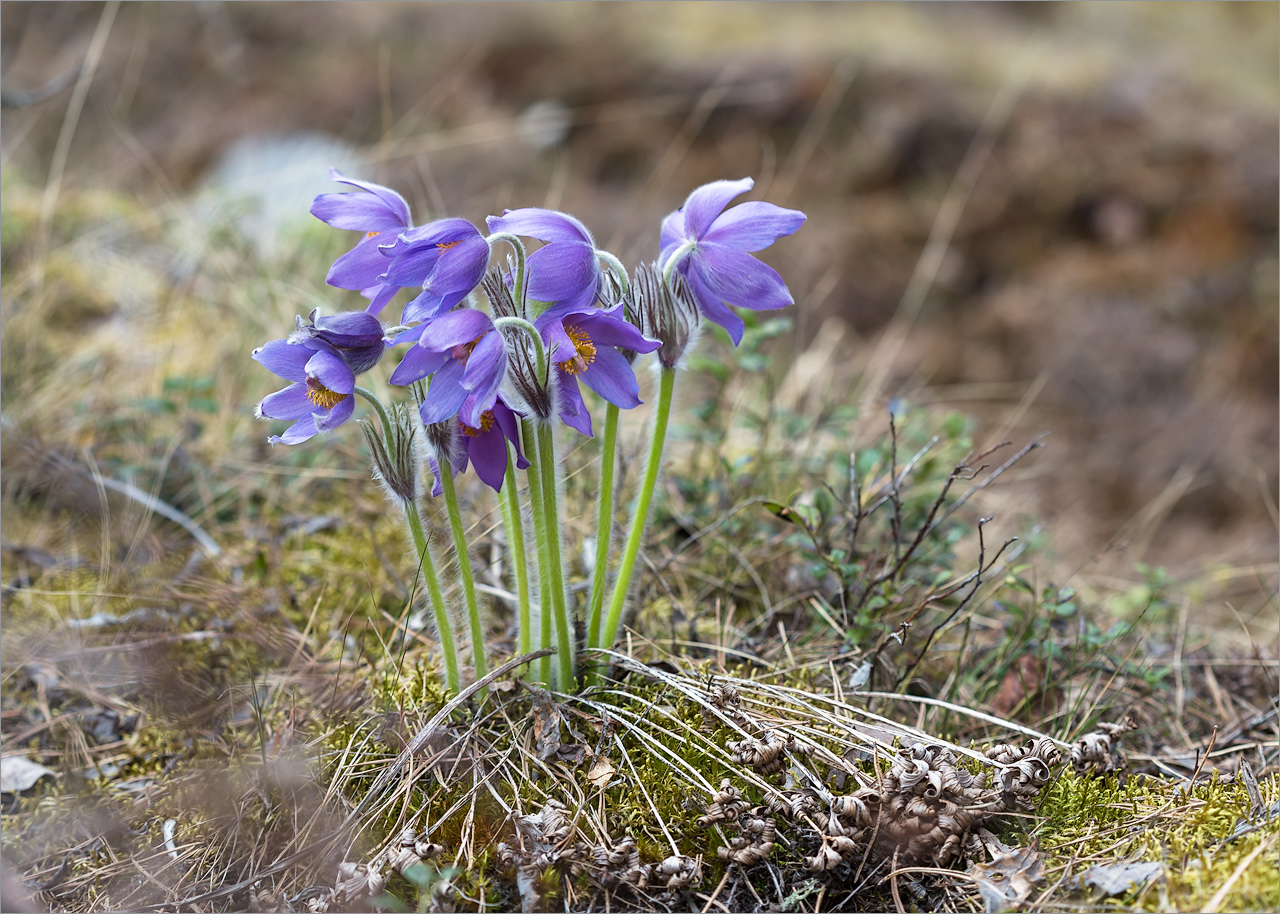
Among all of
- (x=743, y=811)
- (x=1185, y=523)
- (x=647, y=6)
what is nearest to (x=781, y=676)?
(x=743, y=811)

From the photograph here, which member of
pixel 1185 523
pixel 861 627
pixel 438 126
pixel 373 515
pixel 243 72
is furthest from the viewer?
pixel 243 72

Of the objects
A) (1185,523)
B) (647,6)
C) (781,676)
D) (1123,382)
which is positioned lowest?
(1185,523)

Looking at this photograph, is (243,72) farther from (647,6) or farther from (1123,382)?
(1123,382)

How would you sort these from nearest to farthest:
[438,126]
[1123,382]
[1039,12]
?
[1123,382] < [438,126] < [1039,12]

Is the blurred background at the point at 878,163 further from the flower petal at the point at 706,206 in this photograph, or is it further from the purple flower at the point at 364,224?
the purple flower at the point at 364,224

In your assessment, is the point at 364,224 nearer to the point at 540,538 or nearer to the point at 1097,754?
the point at 540,538

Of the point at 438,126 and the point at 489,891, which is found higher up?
the point at 438,126

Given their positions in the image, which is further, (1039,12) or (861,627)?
(1039,12)
